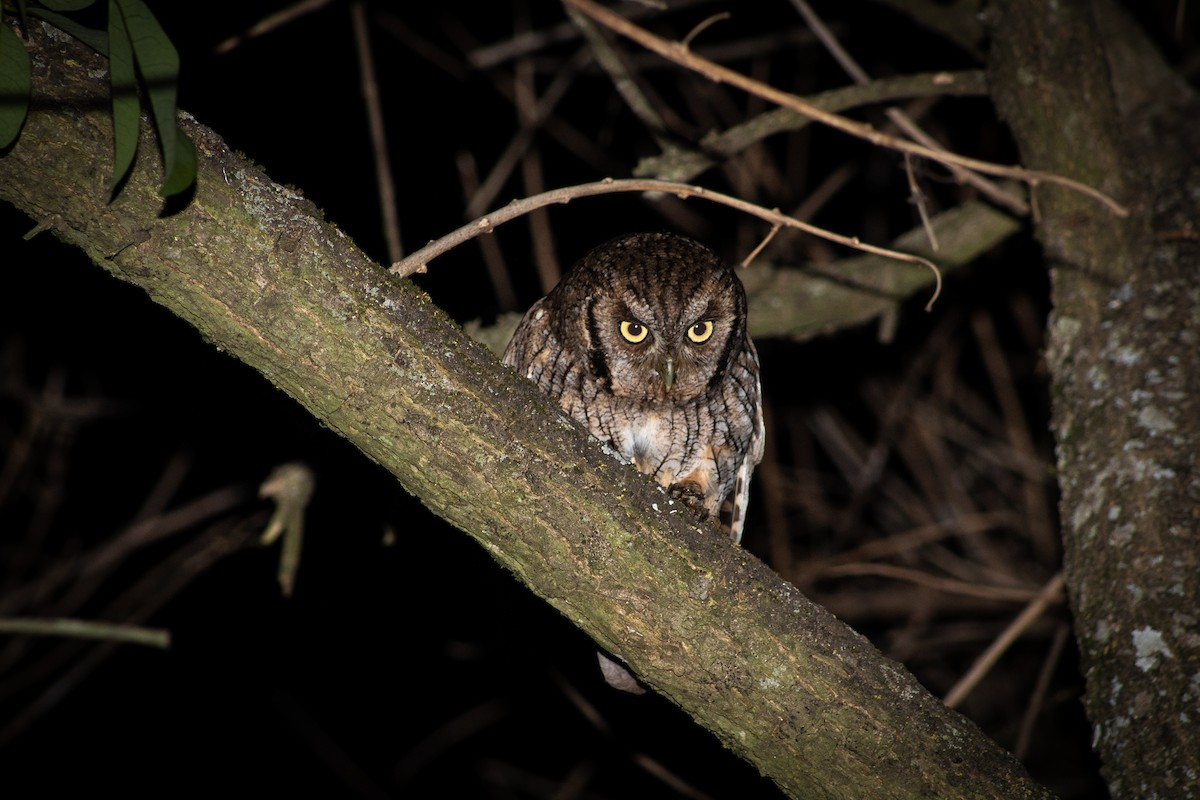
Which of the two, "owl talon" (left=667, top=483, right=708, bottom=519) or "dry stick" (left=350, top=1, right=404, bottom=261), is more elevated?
"dry stick" (left=350, top=1, right=404, bottom=261)

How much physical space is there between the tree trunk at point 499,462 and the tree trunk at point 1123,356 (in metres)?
0.48

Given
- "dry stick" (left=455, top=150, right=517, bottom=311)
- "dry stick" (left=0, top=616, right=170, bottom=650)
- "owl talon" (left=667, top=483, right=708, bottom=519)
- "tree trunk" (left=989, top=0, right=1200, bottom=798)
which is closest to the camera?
"tree trunk" (left=989, top=0, right=1200, bottom=798)

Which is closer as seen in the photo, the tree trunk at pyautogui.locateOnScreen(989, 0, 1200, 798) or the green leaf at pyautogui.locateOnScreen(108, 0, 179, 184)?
the green leaf at pyautogui.locateOnScreen(108, 0, 179, 184)

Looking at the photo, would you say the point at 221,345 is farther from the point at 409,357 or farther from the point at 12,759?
the point at 12,759

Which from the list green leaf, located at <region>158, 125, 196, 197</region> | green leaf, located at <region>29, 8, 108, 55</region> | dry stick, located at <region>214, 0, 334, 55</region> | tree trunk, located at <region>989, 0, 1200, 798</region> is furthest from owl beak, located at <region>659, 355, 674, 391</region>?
dry stick, located at <region>214, 0, 334, 55</region>

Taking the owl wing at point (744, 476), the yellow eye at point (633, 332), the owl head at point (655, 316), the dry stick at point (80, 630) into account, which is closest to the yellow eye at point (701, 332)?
the owl head at point (655, 316)

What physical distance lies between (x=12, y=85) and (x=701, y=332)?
1.53 m

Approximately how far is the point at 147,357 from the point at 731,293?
2922 millimetres

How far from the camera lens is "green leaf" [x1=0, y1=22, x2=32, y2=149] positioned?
1.17 meters

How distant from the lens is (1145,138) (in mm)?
2604

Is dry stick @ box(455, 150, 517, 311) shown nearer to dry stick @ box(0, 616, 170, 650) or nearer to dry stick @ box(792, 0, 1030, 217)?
dry stick @ box(792, 0, 1030, 217)

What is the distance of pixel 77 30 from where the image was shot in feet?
4.33

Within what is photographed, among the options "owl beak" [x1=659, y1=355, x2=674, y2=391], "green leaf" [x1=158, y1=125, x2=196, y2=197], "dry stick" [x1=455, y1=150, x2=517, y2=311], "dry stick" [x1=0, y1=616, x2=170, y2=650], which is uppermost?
"dry stick" [x1=455, y1=150, x2=517, y2=311]

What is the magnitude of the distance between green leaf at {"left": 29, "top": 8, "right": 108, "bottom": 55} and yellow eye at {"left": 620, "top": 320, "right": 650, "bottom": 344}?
126 centimetres
